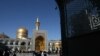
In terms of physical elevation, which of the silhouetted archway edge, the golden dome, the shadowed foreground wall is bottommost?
the shadowed foreground wall

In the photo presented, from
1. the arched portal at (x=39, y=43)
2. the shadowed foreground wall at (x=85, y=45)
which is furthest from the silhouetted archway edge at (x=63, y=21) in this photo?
the arched portal at (x=39, y=43)

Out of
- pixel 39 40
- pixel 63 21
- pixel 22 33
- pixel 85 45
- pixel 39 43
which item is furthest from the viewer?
pixel 22 33

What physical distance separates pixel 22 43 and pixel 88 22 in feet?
219

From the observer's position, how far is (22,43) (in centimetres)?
7594

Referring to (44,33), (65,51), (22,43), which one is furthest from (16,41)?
(65,51)

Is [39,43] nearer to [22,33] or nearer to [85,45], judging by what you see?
[22,33]

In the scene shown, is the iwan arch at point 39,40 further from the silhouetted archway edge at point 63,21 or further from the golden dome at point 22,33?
the silhouetted archway edge at point 63,21

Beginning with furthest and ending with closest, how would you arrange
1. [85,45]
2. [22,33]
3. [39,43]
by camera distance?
[22,33] < [39,43] < [85,45]

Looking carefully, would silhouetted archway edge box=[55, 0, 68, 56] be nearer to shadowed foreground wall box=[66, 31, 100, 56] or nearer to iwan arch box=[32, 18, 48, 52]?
shadowed foreground wall box=[66, 31, 100, 56]

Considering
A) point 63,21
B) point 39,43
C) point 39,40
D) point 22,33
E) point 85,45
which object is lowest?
point 85,45

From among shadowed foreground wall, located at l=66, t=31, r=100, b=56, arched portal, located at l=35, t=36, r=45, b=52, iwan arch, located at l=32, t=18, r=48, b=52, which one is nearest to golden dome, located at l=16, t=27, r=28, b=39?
iwan arch, located at l=32, t=18, r=48, b=52

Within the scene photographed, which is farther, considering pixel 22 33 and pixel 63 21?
pixel 22 33

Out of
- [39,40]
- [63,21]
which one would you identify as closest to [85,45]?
[63,21]

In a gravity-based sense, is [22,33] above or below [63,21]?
above
